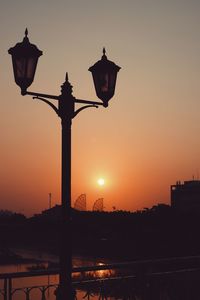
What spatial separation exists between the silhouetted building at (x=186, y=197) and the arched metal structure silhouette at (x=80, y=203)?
75.1ft

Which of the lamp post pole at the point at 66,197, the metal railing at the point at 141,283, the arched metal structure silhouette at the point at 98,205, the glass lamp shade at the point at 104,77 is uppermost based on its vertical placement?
the arched metal structure silhouette at the point at 98,205

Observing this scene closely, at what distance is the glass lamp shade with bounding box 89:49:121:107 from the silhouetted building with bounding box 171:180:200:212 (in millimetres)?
106267

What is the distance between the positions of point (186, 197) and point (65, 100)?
4459 inches

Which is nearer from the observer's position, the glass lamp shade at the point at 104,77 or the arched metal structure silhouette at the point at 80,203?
the glass lamp shade at the point at 104,77

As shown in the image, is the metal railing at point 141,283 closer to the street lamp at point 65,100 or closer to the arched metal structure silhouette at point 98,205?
the street lamp at point 65,100

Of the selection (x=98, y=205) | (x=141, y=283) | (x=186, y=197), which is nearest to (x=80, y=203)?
(x=98, y=205)

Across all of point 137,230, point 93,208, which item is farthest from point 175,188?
point 137,230

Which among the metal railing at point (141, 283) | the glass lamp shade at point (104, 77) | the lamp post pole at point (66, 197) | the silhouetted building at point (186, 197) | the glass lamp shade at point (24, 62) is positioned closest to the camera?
the lamp post pole at point (66, 197)

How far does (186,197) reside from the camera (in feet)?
384

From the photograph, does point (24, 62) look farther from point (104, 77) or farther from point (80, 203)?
point (80, 203)

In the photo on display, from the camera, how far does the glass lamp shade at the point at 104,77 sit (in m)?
6.92

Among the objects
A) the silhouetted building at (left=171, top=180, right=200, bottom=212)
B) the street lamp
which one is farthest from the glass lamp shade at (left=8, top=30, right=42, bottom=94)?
the silhouetted building at (left=171, top=180, right=200, bottom=212)

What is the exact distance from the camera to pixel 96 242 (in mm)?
107750

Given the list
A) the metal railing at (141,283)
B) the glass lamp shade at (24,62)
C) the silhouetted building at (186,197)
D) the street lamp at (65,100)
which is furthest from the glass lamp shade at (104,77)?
the silhouetted building at (186,197)
